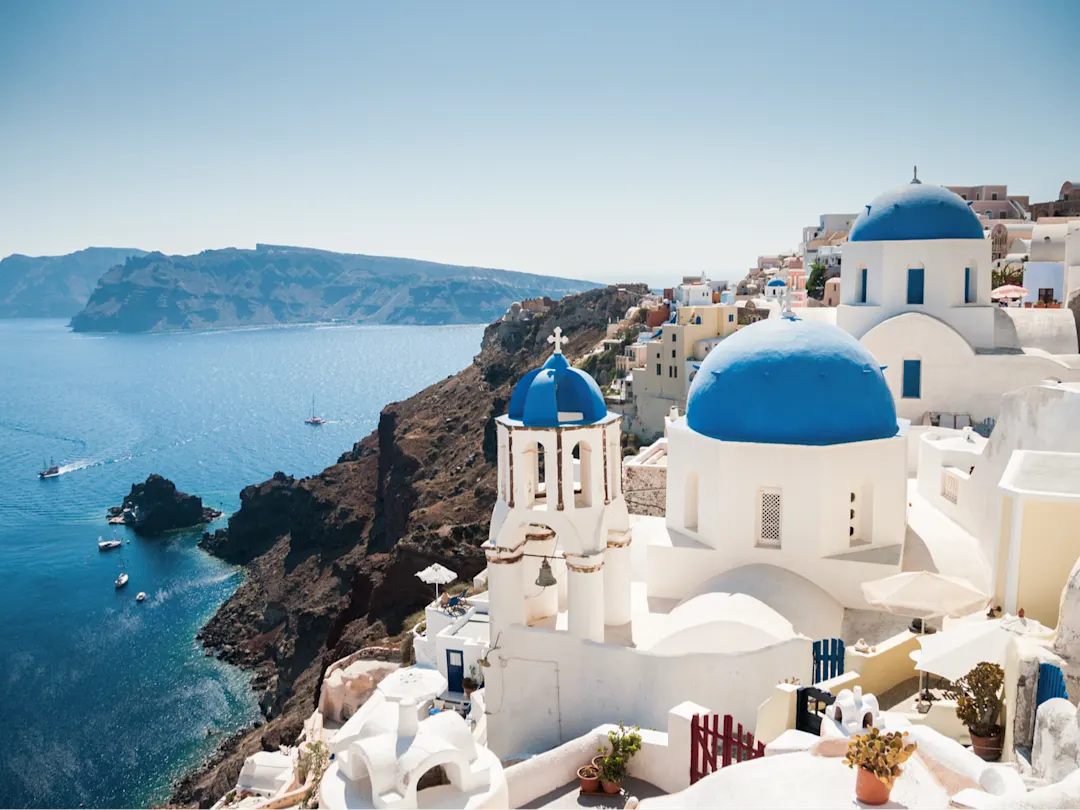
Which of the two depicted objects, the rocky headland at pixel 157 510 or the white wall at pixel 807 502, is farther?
the rocky headland at pixel 157 510

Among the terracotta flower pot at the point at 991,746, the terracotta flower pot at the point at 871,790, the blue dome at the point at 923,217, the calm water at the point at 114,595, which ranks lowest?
the calm water at the point at 114,595

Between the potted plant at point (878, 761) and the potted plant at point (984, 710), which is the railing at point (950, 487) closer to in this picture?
the potted plant at point (984, 710)

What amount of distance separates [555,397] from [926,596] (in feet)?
18.5

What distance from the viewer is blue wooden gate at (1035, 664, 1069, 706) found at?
7750 mm

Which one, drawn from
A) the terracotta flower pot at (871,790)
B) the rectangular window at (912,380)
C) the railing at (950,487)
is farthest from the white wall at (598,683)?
the rectangular window at (912,380)

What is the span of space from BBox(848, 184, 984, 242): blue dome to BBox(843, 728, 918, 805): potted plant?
733 inches

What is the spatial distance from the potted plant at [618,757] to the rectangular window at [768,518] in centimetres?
458

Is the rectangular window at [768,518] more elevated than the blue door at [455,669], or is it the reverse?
the rectangular window at [768,518]

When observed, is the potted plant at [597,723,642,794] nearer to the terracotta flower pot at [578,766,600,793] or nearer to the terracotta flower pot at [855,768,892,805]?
the terracotta flower pot at [578,766,600,793]

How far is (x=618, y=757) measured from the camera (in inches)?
398

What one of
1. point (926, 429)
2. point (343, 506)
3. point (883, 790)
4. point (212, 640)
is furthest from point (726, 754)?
point (343, 506)

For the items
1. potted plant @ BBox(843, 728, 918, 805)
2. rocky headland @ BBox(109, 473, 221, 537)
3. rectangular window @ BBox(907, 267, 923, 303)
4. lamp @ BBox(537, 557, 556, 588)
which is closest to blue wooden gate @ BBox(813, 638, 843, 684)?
lamp @ BBox(537, 557, 556, 588)

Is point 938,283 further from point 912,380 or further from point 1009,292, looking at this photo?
point 1009,292

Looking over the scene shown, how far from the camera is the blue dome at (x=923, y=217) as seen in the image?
2164 cm
